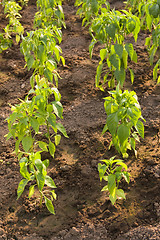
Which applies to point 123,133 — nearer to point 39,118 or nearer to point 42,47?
point 39,118

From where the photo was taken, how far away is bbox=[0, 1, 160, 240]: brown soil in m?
3.64

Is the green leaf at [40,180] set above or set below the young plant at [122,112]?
below

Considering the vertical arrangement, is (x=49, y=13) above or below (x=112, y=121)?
above

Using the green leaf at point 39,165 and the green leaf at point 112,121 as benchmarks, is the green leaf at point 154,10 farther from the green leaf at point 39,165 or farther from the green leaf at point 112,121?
the green leaf at point 39,165

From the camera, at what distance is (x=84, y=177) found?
4.17m

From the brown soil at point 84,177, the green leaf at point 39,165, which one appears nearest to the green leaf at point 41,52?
the brown soil at point 84,177

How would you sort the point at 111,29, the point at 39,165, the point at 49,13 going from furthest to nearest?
the point at 49,13 → the point at 111,29 → the point at 39,165

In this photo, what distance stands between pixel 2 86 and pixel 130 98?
3112mm

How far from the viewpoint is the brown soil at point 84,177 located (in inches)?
143

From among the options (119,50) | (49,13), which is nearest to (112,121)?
(119,50)

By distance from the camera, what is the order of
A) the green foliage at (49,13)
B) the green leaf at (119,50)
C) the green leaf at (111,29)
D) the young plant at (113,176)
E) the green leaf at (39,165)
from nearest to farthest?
1. the green leaf at (39,165)
2. the young plant at (113,176)
3. the green leaf at (111,29)
4. the green leaf at (119,50)
5. the green foliage at (49,13)

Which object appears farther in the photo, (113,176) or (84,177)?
(84,177)

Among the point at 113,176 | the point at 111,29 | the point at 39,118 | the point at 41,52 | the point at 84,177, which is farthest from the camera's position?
the point at 41,52

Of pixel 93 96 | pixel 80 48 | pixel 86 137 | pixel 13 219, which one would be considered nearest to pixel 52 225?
pixel 13 219
